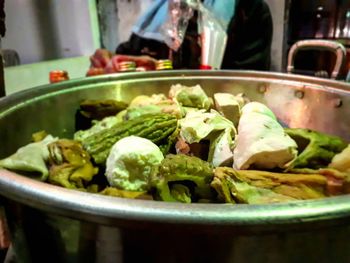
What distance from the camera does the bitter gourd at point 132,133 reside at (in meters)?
0.79

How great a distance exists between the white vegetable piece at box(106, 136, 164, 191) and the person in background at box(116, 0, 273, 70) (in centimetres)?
128

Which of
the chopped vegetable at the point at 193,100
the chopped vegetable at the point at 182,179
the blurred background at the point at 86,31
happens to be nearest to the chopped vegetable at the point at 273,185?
the chopped vegetable at the point at 182,179

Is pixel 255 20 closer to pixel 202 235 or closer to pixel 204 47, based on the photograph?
pixel 204 47

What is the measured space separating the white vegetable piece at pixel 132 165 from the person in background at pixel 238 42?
1276mm

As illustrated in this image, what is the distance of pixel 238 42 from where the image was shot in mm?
2000

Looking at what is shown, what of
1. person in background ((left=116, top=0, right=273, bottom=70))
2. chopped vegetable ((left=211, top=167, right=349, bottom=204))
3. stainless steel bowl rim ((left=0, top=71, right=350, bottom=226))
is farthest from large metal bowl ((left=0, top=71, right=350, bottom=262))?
person in background ((left=116, top=0, right=273, bottom=70))

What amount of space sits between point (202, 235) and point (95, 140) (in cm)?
Answer: 47

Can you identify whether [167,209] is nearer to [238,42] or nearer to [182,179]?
[182,179]

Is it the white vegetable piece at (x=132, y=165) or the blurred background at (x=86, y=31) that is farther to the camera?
the blurred background at (x=86, y=31)

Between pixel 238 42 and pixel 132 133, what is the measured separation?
138 centimetres

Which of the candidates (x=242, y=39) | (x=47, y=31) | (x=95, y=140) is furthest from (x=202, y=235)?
(x=47, y=31)

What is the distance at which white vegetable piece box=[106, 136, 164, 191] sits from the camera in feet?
2.22

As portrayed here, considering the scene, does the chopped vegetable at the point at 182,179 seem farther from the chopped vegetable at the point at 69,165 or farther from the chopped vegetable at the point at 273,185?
the chopped vegetable at the point at 69,165

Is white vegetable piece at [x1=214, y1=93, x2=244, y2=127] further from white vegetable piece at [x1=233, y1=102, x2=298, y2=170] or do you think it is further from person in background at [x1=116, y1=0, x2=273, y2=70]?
person in background at [x1=116, y1=0, x2=273, y2=70]
